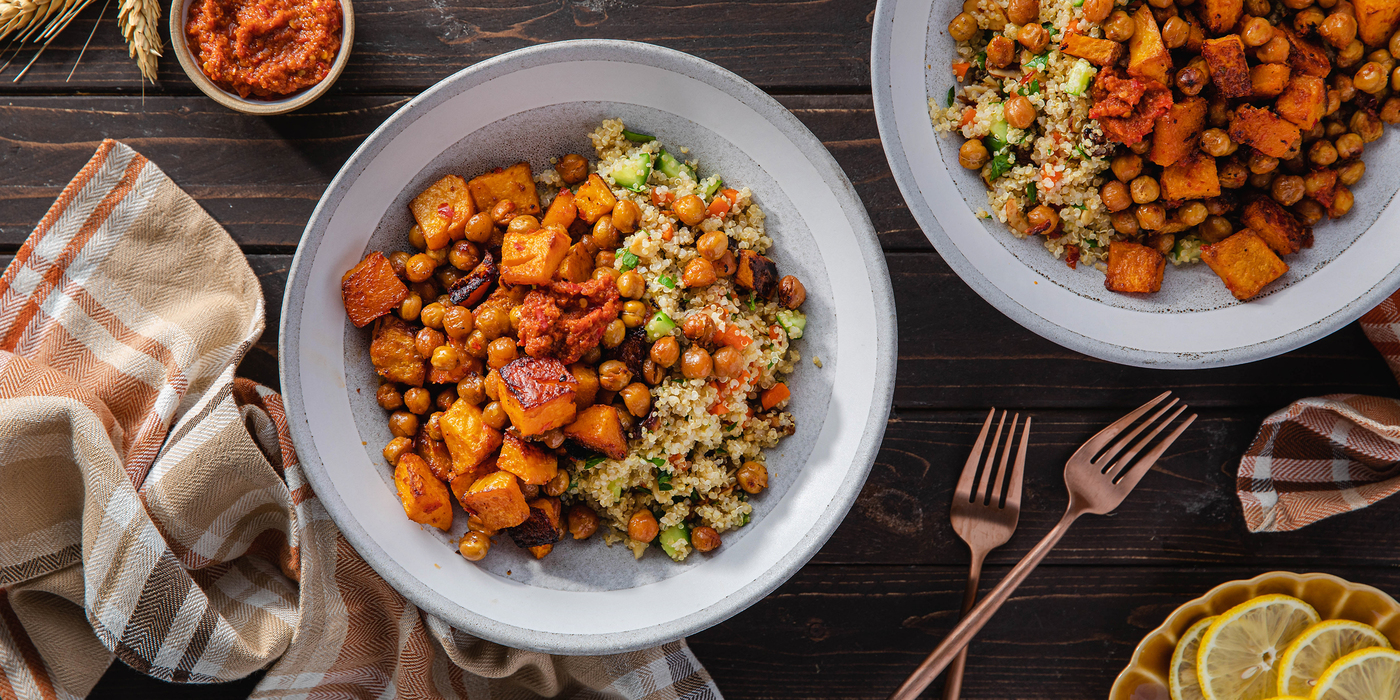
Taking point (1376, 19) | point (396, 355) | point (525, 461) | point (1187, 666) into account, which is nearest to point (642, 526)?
point (525, 461)

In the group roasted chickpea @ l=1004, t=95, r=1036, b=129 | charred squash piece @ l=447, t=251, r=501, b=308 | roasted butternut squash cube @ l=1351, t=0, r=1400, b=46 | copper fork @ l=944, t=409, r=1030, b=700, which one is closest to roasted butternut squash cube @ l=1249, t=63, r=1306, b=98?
roasted butternut squash cube @ l=1351, t=0, r=1400, b=46

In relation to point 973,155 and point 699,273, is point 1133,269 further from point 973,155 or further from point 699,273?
point 699,273

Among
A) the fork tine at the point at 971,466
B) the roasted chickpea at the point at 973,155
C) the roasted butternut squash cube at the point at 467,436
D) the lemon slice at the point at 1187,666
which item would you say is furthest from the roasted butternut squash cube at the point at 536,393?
the lemon slice at the point at 1187,666

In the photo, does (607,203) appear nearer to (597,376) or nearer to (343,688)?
(597,376)

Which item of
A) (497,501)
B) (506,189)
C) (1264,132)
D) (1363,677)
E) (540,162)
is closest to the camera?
(497,501)

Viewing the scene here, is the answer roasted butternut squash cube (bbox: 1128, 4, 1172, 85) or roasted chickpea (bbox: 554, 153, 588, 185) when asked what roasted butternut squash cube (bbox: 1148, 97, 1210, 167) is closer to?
roasted butternut squash cube (bbox: 1128, 4, 1172, 85)

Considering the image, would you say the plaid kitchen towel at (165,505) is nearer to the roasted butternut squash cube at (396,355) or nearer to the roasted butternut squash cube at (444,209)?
the roasted butternut squash cube at (396,355)
